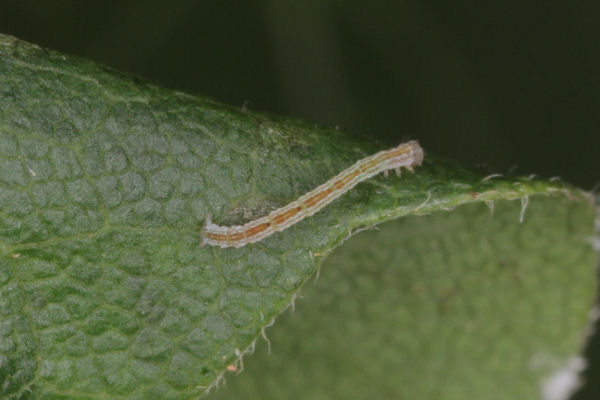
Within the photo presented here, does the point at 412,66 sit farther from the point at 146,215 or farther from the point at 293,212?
the point at 146,215

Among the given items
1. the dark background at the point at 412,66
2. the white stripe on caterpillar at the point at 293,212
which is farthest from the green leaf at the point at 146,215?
the dark background at the point at 412,66

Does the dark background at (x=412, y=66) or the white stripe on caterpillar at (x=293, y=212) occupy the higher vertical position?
the dark background at (x=412, y=66)

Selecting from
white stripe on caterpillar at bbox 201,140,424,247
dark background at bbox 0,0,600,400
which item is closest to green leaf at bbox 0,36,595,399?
white stripe on caterpillar at bbox 201,140,424,247

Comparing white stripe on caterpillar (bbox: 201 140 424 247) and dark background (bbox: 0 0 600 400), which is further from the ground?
dark background (bbox: 0 0 600 400)

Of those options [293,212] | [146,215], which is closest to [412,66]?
[293,212]

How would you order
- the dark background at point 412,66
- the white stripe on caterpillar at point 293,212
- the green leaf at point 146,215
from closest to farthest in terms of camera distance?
1. the green leaf at point 146,215
2. the white stripe on caterpillar at point 293,212
3. the dark background at point 412,66

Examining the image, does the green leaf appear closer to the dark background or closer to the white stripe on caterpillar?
the white stripe on caterpillar

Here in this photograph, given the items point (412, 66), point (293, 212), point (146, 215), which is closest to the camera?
point (146, 215)

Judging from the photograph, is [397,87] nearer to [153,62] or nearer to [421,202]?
[153,62]

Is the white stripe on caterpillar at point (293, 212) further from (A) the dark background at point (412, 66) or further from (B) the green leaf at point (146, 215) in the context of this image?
(A) the dark background at point (412, 66)
